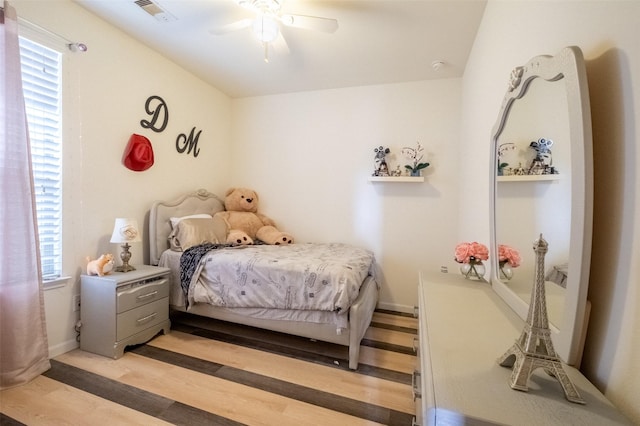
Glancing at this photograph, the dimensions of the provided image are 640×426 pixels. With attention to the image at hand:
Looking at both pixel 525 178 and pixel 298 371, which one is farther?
pixel 298 371

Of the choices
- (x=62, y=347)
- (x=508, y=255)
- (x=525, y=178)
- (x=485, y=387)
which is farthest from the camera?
(x=62, y=347)

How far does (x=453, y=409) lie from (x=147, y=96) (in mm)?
3219

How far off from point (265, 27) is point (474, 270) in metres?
2.02

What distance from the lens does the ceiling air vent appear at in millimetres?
1985

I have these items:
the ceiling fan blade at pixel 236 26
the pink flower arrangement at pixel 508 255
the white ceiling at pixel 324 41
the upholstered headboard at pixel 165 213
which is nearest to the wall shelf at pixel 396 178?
the white ceiling at pixel 324 41

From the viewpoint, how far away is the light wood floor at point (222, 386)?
4.88 feet

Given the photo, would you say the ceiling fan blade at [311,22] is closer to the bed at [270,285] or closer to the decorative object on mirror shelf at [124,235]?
the bed at [270,285]

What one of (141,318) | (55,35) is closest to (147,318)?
(141,318)

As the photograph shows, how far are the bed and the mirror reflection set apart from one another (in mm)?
1076

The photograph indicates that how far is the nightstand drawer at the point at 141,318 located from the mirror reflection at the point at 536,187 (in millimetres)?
2486

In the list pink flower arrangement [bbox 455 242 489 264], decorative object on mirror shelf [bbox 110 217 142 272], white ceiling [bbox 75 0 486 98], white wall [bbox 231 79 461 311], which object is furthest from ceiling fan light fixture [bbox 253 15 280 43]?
pink flower arrangement [bbox 455 242 489 264]

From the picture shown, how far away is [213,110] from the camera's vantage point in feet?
11.5

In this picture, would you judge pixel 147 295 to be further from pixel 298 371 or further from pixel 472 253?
pixel 472 253

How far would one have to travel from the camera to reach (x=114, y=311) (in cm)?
198
